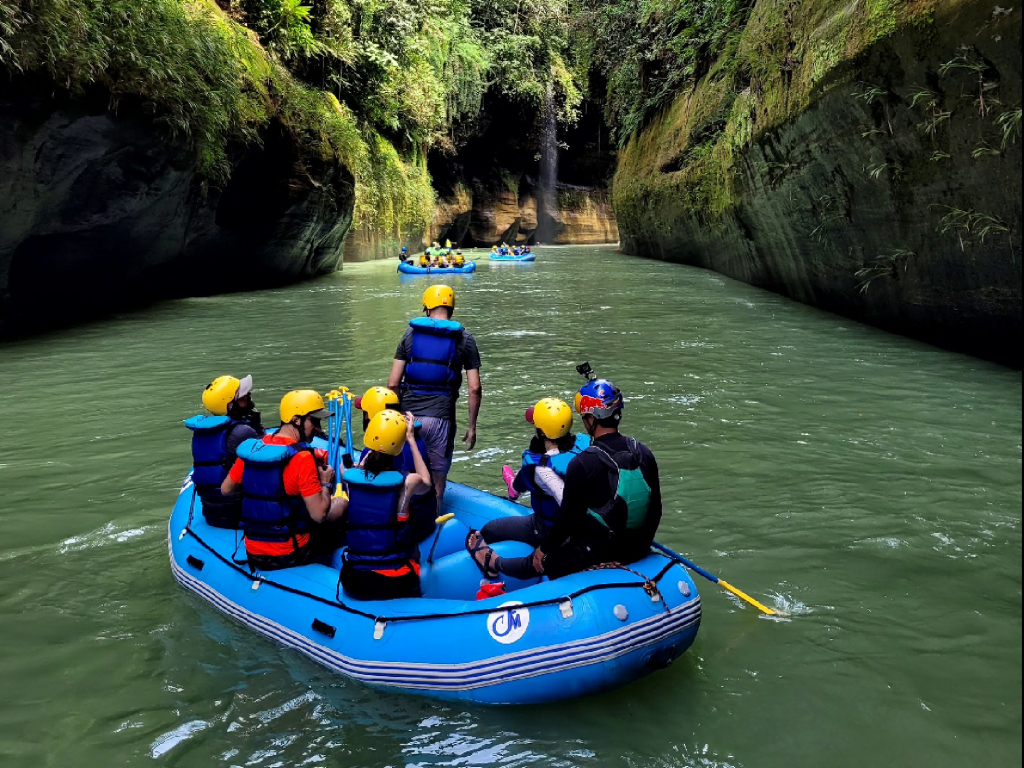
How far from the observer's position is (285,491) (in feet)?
12.7

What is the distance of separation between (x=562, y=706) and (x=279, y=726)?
1147 millimetres

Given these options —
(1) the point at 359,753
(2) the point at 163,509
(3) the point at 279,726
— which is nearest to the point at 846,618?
(1) the point at 359,753

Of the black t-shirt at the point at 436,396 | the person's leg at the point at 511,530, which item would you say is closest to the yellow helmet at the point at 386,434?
the person's leg at the point at 511,530

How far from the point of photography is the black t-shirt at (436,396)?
492cm

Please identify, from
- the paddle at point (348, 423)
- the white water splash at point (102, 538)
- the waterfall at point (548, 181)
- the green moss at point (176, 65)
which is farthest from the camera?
the waterfall at point (548, 181)

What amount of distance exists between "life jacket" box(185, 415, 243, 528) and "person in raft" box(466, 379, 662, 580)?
1958 mm

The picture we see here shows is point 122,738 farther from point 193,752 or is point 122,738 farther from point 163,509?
point 163,509

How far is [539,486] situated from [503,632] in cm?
85

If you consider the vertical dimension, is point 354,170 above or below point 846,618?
above

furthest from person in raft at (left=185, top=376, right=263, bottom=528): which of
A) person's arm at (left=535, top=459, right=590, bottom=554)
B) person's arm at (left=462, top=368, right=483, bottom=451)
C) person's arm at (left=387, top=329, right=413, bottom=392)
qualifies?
person's arm at (left=535, top=459, right=590, bottom=554)

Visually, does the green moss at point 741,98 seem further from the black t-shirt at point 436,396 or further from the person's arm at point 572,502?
the person's arm at point 572,502

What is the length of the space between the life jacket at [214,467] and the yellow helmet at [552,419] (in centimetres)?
175

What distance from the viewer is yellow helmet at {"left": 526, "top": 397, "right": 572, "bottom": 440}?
13.3 feet

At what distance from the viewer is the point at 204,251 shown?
17797 mm
